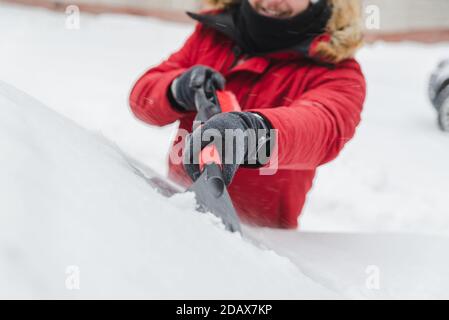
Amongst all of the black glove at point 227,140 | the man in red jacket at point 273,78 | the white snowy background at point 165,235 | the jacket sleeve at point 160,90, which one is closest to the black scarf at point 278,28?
the man in red jacket at point 273,78

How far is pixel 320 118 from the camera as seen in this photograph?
128cm

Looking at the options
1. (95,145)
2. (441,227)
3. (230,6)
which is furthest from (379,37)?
(95,145)

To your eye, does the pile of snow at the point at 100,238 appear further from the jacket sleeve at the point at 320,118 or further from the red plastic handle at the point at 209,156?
the jacket sleeve at the point at 320,118

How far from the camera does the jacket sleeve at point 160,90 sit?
1493 millimetres

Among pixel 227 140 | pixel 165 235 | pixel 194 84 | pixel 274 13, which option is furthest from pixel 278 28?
pixel 165 235

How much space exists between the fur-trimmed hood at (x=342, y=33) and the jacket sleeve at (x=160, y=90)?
0.31m

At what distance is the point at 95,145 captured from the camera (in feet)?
3.28

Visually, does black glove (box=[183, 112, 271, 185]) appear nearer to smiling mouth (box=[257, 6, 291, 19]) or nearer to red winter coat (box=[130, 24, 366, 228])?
red winter coat (box=[130, 24, 366, 228])

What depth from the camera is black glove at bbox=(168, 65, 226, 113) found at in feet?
4.32

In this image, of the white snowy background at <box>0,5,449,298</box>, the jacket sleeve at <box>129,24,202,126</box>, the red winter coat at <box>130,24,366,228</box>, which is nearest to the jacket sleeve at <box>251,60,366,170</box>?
the red winter coat at <box>130,24,366,228</box>
